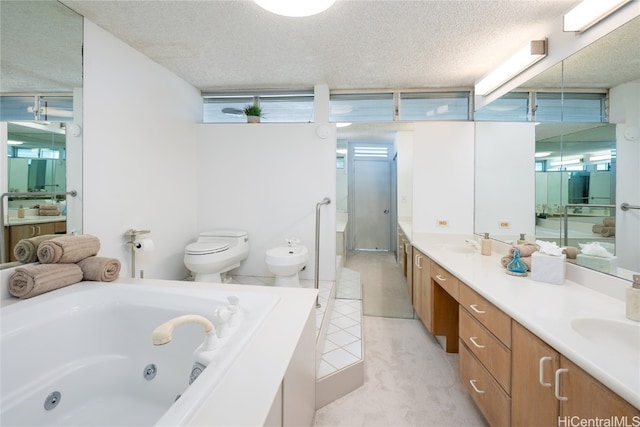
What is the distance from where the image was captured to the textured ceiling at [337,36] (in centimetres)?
167

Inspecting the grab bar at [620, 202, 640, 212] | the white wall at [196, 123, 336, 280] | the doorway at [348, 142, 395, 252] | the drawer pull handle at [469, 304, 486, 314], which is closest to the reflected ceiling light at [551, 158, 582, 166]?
the grab bar at [620, 202, 640, 212]

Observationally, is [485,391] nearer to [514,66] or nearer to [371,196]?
[514,66]

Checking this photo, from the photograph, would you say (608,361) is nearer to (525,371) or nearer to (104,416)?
(525,371)

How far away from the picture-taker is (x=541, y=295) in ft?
4.31

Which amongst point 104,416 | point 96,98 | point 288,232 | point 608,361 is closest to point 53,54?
point 96,98

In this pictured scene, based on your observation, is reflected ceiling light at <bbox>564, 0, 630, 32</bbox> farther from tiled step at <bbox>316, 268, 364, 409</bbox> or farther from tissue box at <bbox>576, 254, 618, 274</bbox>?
tiled step at <bbox>316, 268, 364, 409</bbox>

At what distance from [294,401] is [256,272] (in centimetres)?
221

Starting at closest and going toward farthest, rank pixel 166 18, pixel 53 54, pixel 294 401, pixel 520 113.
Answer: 1. pixel 294 401
2. pixel 53 54
3. pixel 166 18
4. pixel 520 113

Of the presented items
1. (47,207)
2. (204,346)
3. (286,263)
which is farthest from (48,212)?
(286,263)

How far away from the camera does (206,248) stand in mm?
2533

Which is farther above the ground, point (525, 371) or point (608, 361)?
point (608, 361)

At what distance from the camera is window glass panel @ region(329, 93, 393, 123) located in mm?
2996

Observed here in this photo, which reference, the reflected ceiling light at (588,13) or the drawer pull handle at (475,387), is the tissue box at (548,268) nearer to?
the drawer pull handle at (475,387)

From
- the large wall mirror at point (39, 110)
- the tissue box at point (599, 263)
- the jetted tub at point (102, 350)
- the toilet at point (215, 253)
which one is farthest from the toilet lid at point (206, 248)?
the tissue box at point (599, 263)
